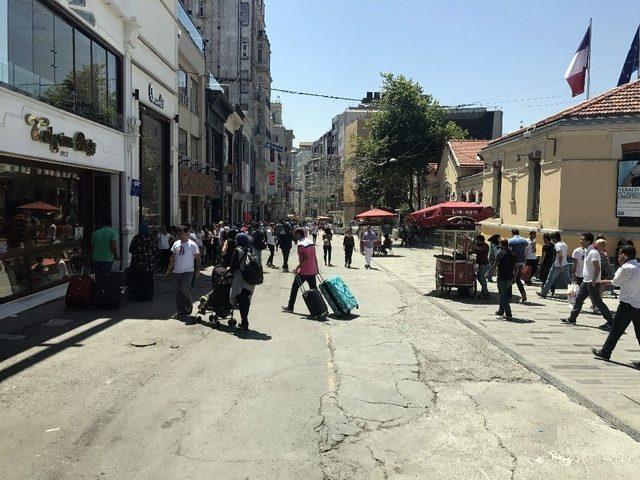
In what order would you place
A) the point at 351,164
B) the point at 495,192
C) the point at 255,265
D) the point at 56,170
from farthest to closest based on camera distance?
the point at 351,164
the point at 495,192
the point at 56,170
the point at 255,265

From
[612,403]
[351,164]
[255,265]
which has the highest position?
[351,164]

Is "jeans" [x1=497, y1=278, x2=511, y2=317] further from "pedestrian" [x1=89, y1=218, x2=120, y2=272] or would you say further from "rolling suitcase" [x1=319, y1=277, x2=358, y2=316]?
"pedestrian" [x1=89, y1=218, x2=120, y2=272]

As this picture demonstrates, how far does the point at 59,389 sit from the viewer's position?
5.88 m

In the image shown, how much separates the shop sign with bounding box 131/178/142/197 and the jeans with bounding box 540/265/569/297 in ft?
41.9

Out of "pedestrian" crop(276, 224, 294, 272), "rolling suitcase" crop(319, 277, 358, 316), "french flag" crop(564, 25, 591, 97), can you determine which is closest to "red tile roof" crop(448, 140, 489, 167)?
"french flag" crop(564, 25, 591, 97)

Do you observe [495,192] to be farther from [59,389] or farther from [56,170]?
[59,389]

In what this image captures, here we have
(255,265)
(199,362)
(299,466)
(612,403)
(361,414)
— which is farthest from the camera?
(255,265)

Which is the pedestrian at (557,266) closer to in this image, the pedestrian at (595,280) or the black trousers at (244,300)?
the pedestrian at (595,280)

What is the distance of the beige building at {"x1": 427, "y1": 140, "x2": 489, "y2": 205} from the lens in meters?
30.9

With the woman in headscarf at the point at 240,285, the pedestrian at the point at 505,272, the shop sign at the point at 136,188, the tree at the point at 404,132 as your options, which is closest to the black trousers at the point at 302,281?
the woman in headscarf at the point at 240,285

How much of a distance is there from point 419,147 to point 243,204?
59.8 feet

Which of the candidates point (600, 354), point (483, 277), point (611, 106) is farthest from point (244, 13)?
point (600, 354)

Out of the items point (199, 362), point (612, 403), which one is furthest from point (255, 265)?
point (612, 403)

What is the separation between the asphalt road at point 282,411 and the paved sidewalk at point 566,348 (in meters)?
0.27
